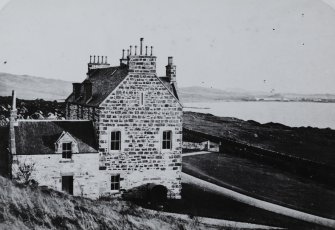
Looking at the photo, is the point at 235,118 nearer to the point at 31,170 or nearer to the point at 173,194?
the point at 173,194

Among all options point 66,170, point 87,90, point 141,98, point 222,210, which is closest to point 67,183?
point 66,170

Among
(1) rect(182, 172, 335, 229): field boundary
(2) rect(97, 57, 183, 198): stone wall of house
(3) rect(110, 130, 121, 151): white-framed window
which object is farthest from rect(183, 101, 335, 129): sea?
(3) rect(110, 130, 121, 151): white-framed window

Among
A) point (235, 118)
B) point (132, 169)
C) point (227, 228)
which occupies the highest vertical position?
point (235, 118)

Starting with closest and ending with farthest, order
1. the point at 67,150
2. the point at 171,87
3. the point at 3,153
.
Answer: the point at 67,150, the point at 3,153, the point at 171,87

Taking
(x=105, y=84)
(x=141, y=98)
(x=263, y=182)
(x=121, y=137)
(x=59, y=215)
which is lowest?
(x=263, y=182)

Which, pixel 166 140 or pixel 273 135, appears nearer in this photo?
pixel 166 140

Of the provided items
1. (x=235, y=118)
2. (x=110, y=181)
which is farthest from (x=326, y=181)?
(x=235, y=118)

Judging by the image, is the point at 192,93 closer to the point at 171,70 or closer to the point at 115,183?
the point at 171,70

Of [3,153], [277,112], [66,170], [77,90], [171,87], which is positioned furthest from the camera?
[277,112]
